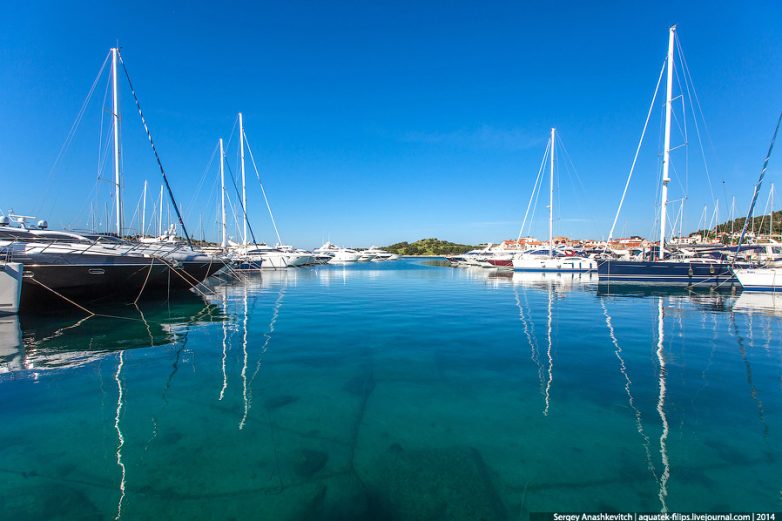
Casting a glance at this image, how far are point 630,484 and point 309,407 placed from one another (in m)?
4.44

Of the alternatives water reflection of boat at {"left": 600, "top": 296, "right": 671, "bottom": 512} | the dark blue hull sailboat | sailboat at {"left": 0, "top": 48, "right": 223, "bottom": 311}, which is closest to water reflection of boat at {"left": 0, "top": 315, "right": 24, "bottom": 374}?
sailboat at {"left": 0, "top": 48, "right": 223, "bottom": 311}

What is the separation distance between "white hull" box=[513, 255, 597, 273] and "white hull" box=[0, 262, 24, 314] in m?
44.7

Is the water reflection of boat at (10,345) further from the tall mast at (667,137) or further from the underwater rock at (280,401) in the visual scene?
the tall mast at (667,137)

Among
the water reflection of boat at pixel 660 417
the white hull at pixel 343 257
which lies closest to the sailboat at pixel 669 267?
the water reflection of boat at pixel 660 417

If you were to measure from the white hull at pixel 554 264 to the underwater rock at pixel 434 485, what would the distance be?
4338cm

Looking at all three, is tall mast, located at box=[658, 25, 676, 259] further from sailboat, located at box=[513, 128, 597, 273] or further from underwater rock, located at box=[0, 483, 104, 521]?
underwater rock, located at box=[0, 483, 104, 521]

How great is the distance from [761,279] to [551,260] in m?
20.1

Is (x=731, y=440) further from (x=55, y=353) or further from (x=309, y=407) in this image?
(x=55, y=353)

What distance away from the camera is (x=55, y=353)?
8.98 metres

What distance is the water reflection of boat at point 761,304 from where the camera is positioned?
1680 centimetres

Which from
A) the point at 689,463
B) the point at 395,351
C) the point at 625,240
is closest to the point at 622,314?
the point at 395,351

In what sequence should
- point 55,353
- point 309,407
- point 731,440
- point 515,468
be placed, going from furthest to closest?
point 55,353, point 309,407, point 731,440, point 515,468

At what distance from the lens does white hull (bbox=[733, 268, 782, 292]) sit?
24.2 meters

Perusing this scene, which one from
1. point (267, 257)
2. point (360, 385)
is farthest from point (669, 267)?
point (267, 257)
